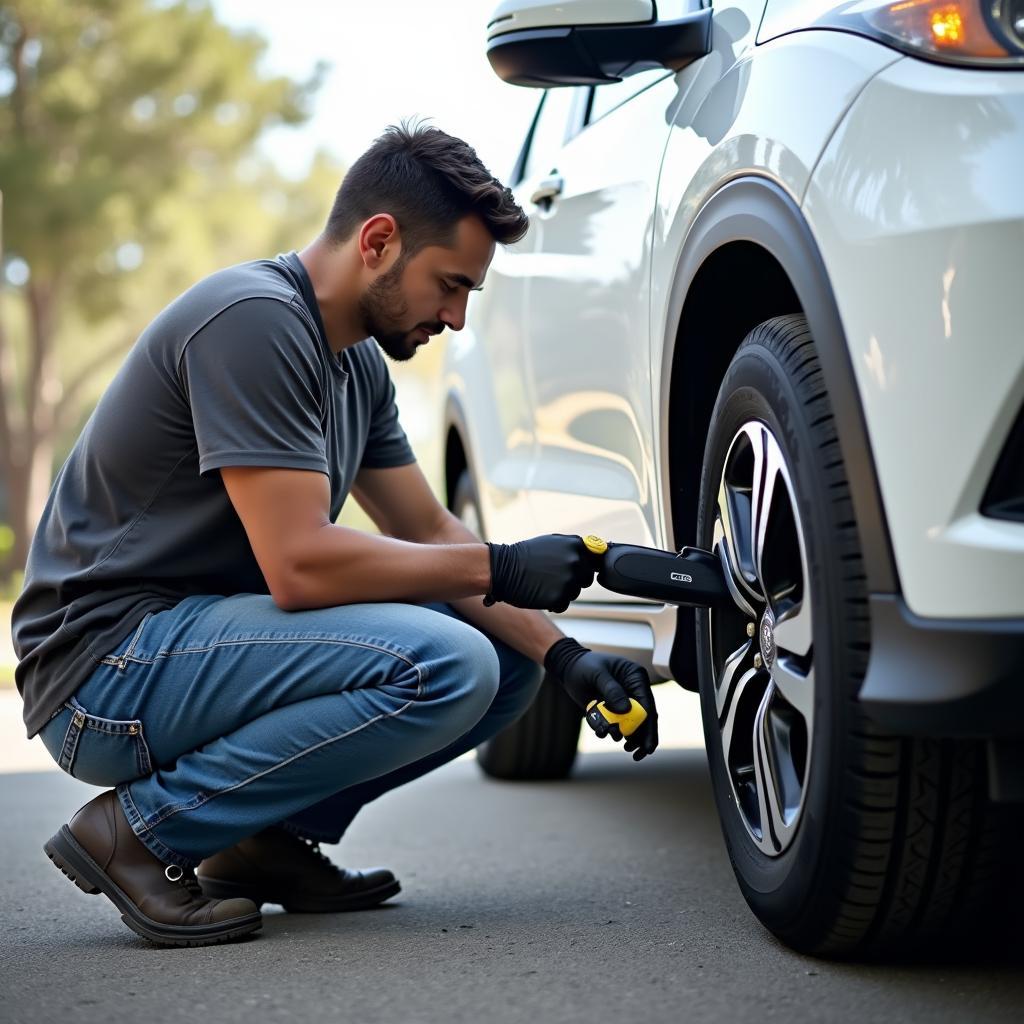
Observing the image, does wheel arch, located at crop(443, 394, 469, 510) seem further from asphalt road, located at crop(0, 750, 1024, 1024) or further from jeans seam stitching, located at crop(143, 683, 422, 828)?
jeans seam stitching, located at crop(143, 683, 422, 828)

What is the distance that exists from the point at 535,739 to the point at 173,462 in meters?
2.00

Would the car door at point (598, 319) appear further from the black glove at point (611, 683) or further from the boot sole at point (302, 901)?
the boot sole at point (302, 901)

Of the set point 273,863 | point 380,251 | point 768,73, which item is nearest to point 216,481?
point 380,251

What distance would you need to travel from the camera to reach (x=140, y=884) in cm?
240

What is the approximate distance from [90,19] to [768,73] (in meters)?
17.7

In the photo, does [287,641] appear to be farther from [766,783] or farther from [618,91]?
[618,91]

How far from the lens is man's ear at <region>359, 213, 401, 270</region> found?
265 centimetres

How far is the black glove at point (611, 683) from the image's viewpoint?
8.39 ft

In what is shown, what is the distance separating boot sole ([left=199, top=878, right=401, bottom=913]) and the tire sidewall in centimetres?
73

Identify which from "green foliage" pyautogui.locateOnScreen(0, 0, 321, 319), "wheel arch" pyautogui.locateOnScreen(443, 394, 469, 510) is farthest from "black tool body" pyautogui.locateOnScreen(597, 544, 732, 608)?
"green foliage" pyautogui.locateOnScreen(0, 0, 321, 319)

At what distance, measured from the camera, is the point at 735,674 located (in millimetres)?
2287

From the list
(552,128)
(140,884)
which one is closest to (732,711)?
(140,884)

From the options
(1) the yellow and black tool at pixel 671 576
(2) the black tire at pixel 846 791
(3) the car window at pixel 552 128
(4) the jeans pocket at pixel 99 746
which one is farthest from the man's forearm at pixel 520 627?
(3) the car window at pixel 552 128

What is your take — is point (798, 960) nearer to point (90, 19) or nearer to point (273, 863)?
point (273, 863)
